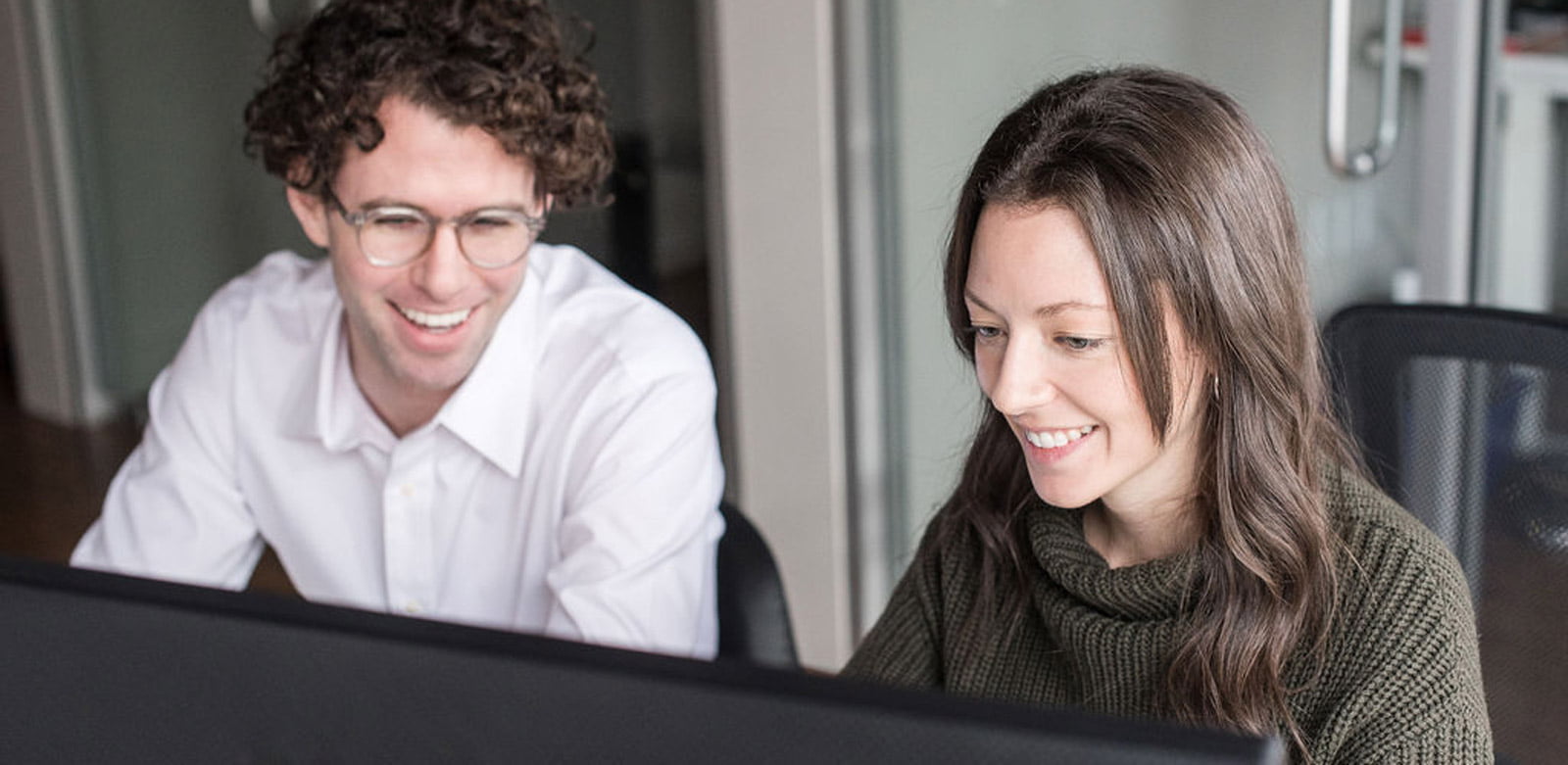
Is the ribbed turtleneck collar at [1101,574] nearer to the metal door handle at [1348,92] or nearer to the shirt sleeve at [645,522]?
the shirt sleeve at [645,522]

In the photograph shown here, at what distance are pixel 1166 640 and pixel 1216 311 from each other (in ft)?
0.75

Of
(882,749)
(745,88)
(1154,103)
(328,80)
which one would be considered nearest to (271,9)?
(745,88)

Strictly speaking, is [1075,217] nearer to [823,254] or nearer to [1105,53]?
[1105,53]

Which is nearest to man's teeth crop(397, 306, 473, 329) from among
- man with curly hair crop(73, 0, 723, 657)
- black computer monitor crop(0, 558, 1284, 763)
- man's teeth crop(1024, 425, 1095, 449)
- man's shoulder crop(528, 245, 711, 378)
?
man with curly hair crop(73, 0, 723, 657)

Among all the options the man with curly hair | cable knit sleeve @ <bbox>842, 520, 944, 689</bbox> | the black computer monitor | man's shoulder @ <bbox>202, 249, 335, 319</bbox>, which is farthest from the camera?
man's shoulder @ <bbox>202, 249, 335, 319</bbox>

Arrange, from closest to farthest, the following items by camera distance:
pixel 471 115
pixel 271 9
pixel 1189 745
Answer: pixel 1189 745 < pixel 471 115 < pixel 271 9

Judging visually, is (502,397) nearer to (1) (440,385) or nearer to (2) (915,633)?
(1) (440,385)

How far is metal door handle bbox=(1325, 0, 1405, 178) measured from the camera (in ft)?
7.37

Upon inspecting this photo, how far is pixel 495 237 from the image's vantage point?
1565mm

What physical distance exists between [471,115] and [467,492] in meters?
0.37

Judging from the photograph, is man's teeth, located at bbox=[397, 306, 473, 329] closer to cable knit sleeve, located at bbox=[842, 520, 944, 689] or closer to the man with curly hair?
the man with curly hair

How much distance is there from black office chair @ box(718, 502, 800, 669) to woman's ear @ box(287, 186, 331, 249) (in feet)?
1.64

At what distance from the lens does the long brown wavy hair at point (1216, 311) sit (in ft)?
3.66

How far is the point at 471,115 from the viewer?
1550 millimetres
